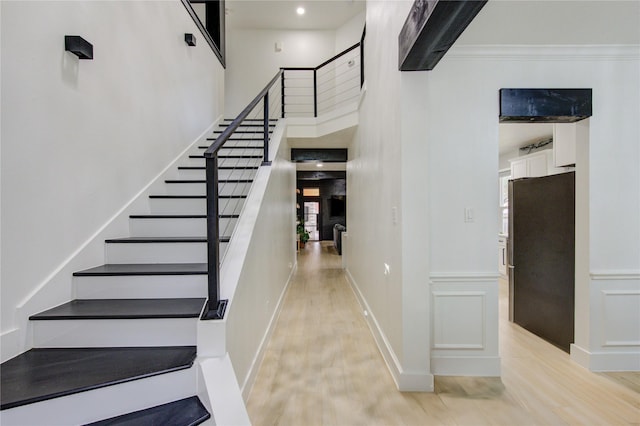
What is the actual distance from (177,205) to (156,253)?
0.68 metres

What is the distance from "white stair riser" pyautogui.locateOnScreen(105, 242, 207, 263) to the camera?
2094 mm

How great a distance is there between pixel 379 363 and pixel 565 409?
49.4 inches

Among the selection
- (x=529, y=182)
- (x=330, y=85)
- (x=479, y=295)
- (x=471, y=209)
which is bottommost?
(x=479, y=295)

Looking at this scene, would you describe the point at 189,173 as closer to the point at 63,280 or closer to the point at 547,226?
the point at 63,280

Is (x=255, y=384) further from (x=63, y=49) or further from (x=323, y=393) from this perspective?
(x=63, y=49)

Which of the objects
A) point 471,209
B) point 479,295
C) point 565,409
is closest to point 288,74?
point 471,209

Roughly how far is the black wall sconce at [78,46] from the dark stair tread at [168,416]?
6.92 feet

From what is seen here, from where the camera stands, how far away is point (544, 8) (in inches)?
77.0

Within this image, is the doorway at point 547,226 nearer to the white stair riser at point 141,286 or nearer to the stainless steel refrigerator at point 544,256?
the stainless steel refrigerator at point 544,256


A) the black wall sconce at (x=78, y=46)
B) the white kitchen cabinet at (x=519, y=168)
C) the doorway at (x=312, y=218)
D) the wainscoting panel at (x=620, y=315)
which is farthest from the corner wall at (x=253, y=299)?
the doorway at (x=312, y=218)

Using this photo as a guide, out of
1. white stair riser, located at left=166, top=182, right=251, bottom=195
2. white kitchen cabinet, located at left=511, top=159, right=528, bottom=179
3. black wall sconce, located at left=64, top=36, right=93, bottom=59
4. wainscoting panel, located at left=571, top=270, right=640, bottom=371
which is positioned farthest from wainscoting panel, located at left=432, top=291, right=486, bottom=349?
white kitchen cabinet, located at left=511, top=159, right=528, bottom=179

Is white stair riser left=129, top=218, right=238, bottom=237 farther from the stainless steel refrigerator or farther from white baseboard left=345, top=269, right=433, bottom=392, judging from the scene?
the stainless steel refrigerator

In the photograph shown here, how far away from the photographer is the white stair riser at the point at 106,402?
1.11 metres

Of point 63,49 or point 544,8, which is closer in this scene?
point 63,49
